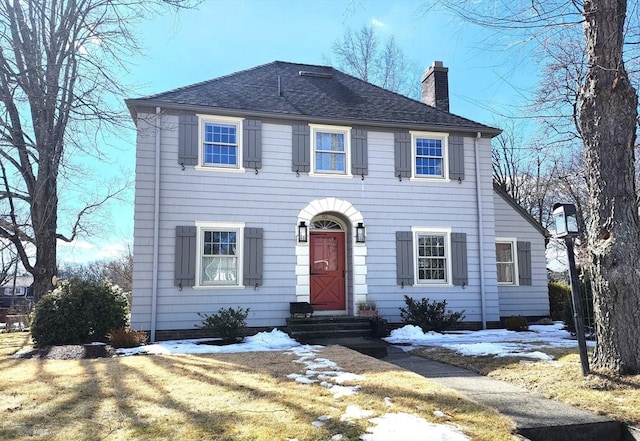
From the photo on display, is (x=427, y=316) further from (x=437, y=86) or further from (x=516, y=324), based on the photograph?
(x=437, y=86)

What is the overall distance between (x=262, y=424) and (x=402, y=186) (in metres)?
9.18

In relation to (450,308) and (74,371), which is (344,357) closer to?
(74,371)

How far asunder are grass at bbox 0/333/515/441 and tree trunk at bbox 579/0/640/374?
7.40 feet

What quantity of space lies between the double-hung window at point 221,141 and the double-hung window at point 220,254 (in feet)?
→ 5.02

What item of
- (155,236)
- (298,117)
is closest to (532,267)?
(298,117)

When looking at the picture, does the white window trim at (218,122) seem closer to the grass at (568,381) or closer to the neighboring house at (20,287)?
the grass at (568,381)

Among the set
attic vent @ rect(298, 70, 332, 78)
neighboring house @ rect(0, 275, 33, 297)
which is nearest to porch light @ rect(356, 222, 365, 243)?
attic vent @ rect(298, 70, 332, 78)

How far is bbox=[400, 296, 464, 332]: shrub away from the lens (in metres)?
11.6

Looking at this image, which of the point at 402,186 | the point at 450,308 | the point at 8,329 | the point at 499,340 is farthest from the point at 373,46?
the point at 8,329

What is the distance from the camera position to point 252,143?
1147 centimetres

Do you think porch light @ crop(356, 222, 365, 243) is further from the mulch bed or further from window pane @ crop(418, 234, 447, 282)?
the mulch bed

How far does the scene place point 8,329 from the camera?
16844 mm

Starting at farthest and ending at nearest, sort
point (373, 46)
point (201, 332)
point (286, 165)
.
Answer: point (373, 46) < point (286, 165) < point (201, 332)

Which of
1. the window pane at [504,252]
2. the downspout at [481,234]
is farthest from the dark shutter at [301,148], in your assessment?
the window pane at [504,252]
